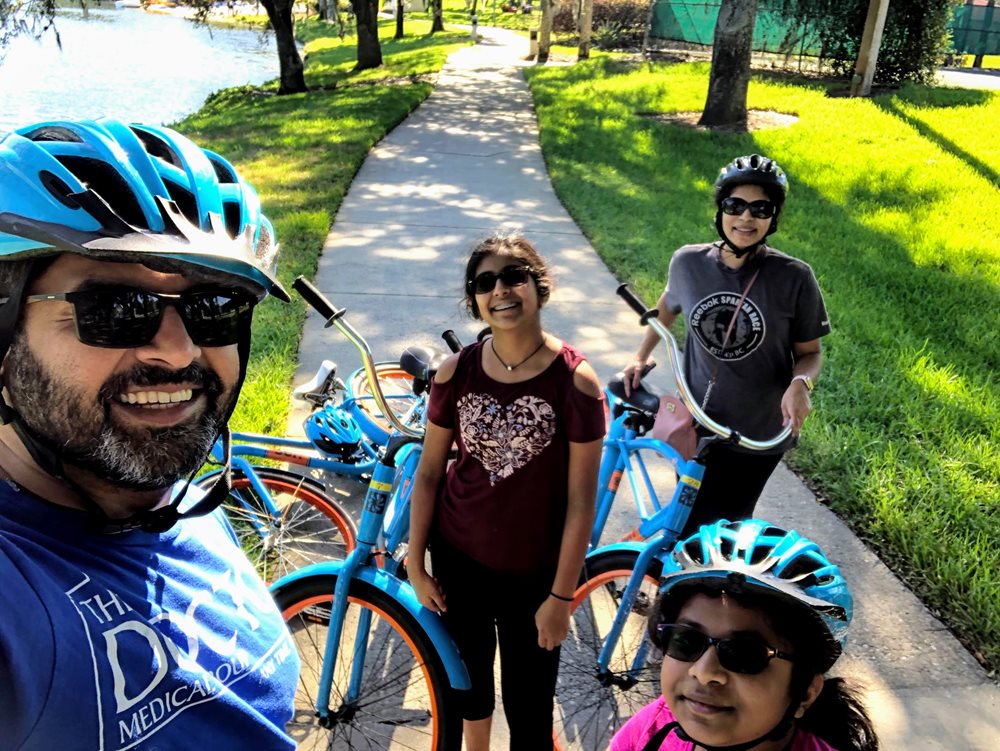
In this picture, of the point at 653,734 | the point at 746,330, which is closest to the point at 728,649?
the point at 653,734

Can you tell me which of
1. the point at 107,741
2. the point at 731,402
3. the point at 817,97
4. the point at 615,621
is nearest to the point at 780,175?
the point at 731,402

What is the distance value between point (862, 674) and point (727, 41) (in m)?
11.5

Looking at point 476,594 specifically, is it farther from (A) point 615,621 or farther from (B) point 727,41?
(B) point 727,41

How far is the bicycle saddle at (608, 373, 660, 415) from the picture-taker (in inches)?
119

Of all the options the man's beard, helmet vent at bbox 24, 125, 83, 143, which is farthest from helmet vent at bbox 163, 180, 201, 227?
the man's beard

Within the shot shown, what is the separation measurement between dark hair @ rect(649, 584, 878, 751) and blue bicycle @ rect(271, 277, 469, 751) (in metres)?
0.98

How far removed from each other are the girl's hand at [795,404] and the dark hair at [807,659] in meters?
1.11

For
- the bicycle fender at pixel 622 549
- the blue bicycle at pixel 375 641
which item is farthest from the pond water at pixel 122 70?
the bicycle fender at pixel 622 549

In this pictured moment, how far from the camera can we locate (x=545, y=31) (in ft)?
79.7

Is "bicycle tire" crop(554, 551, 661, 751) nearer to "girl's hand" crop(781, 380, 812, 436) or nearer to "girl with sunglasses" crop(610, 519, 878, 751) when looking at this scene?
"girl's hand" crop(781, 380, 812, 436)

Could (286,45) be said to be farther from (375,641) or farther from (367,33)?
(375,641)

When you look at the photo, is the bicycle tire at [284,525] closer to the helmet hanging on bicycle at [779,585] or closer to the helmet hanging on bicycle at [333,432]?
the helmet hanging on bicycle at [333,432]

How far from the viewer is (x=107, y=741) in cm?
109

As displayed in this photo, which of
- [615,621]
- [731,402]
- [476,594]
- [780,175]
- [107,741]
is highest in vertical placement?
[780,175]
